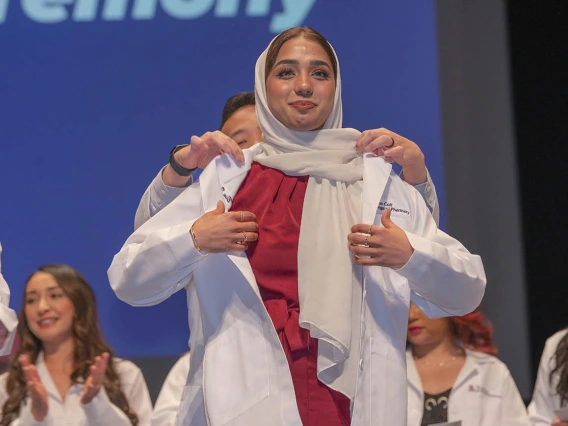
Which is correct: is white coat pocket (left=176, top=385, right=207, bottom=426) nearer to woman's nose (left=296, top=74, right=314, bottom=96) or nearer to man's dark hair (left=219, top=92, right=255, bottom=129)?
woman's nose (left=296, top=74, right=314, bottom=96)

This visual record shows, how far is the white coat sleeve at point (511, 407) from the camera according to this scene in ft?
13.8

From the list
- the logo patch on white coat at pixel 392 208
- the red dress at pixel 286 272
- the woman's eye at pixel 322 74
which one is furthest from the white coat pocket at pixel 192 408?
the woman's eye at pixel 322 74

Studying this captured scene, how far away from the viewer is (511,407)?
425 cm

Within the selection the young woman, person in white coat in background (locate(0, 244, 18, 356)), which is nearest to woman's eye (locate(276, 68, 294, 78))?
person in white coat in background (locate(0, 244, 18, 356))

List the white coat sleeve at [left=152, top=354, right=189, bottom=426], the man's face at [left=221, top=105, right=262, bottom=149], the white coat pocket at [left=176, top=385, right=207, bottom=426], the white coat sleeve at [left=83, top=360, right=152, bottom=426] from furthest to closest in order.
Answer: the white coat sleeve at [left=152, top=354, right=189, bottom=426], the white coat sleeve at [left=83, top=360, right=152, bottom=426], the man's face at [left=221, top=105, right=262, bottom=149], the white coat pocket at [left=176, top=385, right=207, bottom=426]

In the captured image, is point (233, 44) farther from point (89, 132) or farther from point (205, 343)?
point (205, 343)

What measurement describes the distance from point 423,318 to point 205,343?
197cm

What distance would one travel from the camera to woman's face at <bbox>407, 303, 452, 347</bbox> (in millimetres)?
4359

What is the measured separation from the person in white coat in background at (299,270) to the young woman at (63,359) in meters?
1.60

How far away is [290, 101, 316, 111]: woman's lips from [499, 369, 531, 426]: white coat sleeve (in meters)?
2.07

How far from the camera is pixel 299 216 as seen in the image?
267cm

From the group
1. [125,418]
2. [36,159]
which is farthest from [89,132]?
[125,418]

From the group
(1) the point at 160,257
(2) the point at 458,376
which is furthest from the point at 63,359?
(1) the point at 160,257

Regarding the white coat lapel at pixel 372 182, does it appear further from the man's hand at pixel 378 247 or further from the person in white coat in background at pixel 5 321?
the person in white coat in background at pixel 5 321
